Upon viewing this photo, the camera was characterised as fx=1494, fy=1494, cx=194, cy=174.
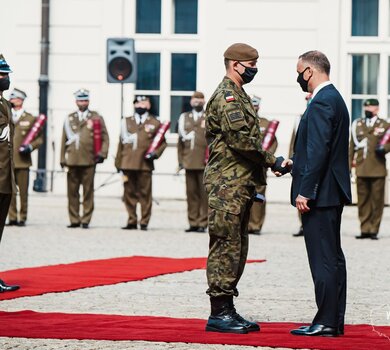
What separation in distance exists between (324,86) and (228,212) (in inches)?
39.3

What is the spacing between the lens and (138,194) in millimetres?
20422

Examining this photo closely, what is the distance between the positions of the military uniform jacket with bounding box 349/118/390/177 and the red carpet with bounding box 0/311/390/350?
31.1 feet

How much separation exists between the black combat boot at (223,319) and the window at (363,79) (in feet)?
52.9

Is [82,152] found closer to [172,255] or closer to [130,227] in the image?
[130,227]

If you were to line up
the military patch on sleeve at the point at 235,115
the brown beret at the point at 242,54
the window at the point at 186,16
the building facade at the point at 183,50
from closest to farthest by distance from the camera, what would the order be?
the military patch on sleeve at the point at 235,115, the brown beret at the point at 242,54, the building facade at the point at 183,50, the window at the point at 186,16

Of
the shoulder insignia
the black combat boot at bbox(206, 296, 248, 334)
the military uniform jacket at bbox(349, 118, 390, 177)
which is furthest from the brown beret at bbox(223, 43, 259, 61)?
the military uniform jacket at bbox(349, 118, 390, 177)

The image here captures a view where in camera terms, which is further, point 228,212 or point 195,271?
point 195,271

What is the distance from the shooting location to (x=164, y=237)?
735 inches

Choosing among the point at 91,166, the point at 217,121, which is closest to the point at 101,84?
the point at 91,166

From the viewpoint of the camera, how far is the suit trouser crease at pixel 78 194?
20.2 m

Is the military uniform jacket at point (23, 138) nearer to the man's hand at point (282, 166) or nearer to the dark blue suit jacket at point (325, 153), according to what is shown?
the man's hand at point (282, 166)

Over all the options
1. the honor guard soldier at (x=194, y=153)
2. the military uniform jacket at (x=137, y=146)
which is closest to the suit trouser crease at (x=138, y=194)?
the military uniform jacket at (x=137, y=146)

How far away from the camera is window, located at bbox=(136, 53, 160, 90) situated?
25.9 meters

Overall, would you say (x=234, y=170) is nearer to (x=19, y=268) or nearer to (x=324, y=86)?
(x=324, y=86)
